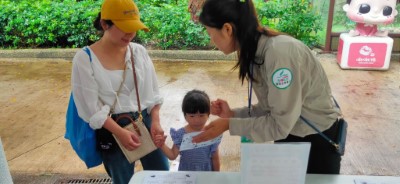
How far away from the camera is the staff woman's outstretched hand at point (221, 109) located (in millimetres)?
1475

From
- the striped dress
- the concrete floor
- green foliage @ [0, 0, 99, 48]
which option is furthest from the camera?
green foliage @ [0, 0, 99, 48]

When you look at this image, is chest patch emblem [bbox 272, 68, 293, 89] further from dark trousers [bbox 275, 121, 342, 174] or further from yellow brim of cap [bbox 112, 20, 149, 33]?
yellow brim of cap [bbox 112, 20, 149, 33]

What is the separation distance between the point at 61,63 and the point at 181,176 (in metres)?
5.31

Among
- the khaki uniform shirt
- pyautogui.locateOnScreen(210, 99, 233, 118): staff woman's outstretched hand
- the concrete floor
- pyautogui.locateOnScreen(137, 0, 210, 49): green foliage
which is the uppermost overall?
the khaki uniform shirt

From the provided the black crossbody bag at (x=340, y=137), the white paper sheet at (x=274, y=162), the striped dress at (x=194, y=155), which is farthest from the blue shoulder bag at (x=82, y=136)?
the black crossbody bag at (x=340, y=137)

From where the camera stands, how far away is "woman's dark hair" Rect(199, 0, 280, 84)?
1.15 m

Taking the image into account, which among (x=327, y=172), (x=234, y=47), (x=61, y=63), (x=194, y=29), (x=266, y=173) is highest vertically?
(x=234, y=47)

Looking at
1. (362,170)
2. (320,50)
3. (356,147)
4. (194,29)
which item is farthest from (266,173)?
(320,50)

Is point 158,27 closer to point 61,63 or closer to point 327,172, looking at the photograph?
point 61,63

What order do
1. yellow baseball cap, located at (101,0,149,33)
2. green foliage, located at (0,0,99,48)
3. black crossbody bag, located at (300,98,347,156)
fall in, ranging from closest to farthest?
black crossbody bag, located at (300,98,347,156) → yellow baseball cap, located at (101,0,149,33) → green foliage, located at (0,0,99,48)

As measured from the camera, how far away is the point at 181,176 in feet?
4.51

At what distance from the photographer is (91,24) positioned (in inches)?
254

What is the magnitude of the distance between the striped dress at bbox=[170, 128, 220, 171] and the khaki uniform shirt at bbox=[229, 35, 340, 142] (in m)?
0.56

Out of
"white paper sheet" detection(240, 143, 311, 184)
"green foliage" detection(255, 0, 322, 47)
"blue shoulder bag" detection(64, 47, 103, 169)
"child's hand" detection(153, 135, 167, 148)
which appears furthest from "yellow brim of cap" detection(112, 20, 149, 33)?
"green foliage" detection(255, 0, 322, 47)
